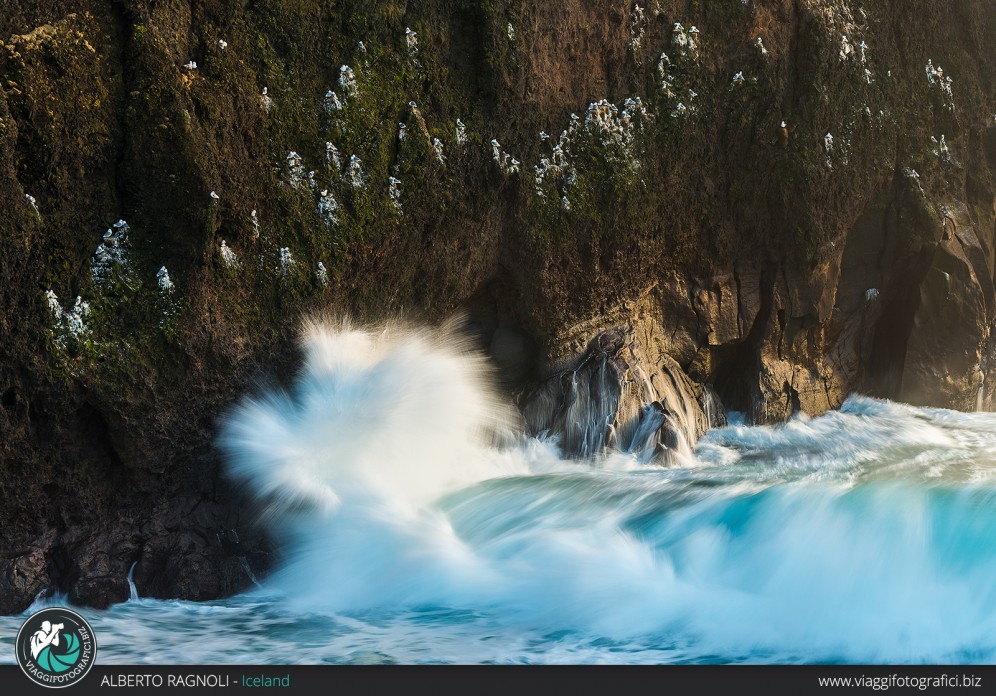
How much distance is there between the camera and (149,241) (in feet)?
22.6

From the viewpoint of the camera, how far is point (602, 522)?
6820 millimetres

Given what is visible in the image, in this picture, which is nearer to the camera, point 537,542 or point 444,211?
point 537,542

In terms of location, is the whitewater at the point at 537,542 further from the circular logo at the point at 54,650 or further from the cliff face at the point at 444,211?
the circular logo at the point at 54,650

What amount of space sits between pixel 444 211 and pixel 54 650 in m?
3.89

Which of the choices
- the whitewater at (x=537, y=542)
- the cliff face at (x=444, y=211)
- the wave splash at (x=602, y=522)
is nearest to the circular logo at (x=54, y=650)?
the whitewater at (x=537, y=542)

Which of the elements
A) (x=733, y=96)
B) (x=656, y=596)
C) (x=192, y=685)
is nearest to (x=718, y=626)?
(x=656, y=596)

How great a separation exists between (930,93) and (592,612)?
19.1 ft

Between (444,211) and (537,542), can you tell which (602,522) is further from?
(444,211)

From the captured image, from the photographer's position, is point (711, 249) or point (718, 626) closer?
point (718, 626)

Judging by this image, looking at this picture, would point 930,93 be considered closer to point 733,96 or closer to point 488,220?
point 733,96

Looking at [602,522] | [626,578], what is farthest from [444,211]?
[626,578]

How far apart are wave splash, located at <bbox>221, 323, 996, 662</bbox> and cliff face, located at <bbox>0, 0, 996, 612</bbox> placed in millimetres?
366

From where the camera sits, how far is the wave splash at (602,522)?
5.73m

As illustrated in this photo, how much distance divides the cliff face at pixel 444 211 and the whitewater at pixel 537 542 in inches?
11.5
